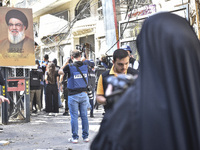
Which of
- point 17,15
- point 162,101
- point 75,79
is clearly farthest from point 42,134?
point 162,101

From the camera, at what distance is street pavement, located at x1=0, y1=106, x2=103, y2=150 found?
23.9 feet

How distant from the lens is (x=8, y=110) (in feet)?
37.0

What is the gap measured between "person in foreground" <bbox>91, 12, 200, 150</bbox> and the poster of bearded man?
9472mm

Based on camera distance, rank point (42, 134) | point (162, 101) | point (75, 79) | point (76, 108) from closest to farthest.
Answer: point (162, 101) < point (76, 108) < point (75, 79) < point (42, 134)

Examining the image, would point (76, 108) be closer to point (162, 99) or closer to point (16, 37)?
point (16, 37)

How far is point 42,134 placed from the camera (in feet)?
29.2

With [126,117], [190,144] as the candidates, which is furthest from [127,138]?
[190,144]

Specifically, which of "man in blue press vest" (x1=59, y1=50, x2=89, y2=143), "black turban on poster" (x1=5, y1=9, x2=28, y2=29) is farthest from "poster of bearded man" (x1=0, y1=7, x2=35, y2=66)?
"man in blue press vest" (x1=59, y1=50, x2=89, y2=143)

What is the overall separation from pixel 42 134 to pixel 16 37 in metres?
3.57

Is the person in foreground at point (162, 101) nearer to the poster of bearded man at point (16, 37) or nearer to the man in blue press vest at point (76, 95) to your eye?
the man in blue press vest at point (76, 95)

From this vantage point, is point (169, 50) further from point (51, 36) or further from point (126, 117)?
point (51, 36)

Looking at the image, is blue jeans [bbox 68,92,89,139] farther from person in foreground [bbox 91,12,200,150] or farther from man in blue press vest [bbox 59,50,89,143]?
person in foreground [bbox 91,12,200,150]

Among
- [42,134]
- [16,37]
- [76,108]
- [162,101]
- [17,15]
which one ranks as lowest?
[42,134]

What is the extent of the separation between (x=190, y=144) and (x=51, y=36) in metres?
32.8
